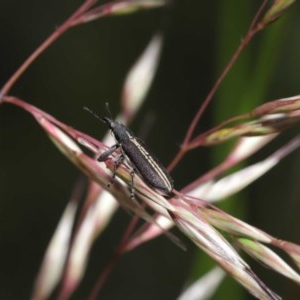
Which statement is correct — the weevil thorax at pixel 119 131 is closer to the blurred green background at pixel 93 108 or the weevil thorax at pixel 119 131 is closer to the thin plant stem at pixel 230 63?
the thin plant stem at pixel 230 63

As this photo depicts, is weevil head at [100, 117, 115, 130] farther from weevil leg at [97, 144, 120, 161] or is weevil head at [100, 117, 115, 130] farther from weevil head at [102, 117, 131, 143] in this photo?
weevil leg at [97, 144, 120, 161]

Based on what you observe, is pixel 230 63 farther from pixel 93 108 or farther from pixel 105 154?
pixel 93 108

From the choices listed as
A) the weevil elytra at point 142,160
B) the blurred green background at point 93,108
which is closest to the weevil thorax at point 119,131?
the weevil elytra at point 142,160

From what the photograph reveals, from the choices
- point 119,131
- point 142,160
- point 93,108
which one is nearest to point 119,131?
point 119,131

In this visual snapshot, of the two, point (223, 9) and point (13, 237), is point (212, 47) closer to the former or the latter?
point (13, 237)

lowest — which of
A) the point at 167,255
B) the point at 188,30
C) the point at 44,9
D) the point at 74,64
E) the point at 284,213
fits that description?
the point at 167,255

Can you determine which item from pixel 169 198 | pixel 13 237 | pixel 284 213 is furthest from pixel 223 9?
pixel 13 237

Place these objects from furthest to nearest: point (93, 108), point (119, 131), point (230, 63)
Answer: point (93, 108) → point (119, 131) → point (230, 63)
